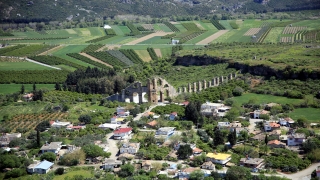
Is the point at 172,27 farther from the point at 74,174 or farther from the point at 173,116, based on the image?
the point at 74,174

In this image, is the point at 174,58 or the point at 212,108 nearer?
the point at 212,108

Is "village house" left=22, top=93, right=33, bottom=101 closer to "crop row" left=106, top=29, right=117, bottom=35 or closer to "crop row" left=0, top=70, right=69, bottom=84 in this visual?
"crop row" left=0, top=70, right=69, bottom=84

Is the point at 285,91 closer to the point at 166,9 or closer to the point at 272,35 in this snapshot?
the point at 272,35

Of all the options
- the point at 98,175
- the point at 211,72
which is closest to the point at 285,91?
the point at 211,72

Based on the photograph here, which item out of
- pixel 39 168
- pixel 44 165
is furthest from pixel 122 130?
pixel 39 168

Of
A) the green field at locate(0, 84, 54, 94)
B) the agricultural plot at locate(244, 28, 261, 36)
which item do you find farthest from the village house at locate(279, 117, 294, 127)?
the agricultural plot at locate(244, 28, 261, 36)

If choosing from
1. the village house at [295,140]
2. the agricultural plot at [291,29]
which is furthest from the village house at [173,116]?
the agricultural plot at [291,29]
